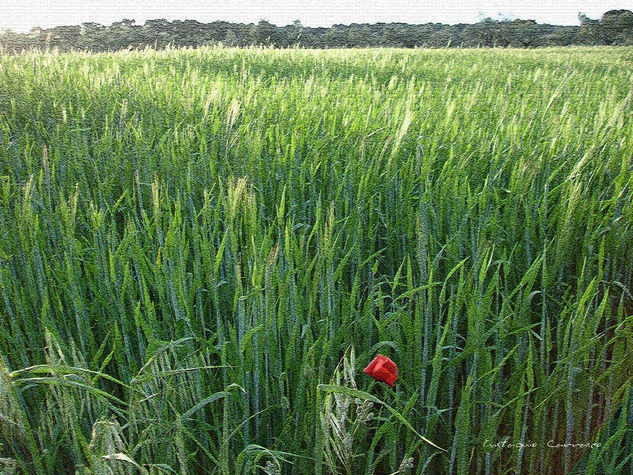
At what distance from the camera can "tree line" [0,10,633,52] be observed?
46.9ft

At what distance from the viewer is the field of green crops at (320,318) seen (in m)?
→ 0.83

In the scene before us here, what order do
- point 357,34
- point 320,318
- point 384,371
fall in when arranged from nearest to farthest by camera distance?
point 384,371
point 320,318
point 357,34

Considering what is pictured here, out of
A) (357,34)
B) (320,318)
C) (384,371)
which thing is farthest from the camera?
(357,34)

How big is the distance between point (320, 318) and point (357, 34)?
65.0 ft

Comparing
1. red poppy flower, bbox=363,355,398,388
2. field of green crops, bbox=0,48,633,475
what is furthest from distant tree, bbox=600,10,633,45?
red poppy flower, bbox=363,355,398,388

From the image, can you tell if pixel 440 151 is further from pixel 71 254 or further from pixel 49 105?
A: pixel 49 105

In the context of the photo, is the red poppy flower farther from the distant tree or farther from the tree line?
the distant tree

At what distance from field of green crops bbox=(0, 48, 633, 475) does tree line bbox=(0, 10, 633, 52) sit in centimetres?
1339

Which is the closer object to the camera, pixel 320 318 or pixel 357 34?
pixel 320 318

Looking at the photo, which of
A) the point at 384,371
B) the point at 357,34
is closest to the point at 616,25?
the point at 357,34

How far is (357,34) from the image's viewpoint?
763 inches

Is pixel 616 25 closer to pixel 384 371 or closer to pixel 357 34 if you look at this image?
pixel 357 34

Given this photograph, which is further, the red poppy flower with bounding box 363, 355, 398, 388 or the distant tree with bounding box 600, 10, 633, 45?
the distant tree with bounding box 600, 10, 633, 45

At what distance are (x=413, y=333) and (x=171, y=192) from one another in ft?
3.50
